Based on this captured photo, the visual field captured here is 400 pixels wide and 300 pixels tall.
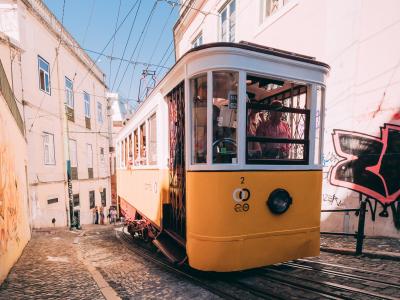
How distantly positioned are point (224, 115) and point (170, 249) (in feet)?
7.81

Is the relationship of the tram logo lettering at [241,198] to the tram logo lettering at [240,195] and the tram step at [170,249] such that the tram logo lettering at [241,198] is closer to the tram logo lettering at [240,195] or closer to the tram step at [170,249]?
the tram logo lettering at [240,195]

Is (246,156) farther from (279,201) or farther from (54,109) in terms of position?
(54,109)

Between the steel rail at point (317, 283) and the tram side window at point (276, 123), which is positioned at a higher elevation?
the tram side window at point (276, 123)

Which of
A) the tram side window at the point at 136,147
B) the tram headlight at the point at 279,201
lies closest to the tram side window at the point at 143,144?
the tram side window at the point at 136,147

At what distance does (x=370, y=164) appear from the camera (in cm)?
559

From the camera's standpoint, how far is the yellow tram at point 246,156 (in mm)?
Answer: 3152

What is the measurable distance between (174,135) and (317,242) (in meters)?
2.72

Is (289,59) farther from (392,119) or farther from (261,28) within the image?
(261,28)

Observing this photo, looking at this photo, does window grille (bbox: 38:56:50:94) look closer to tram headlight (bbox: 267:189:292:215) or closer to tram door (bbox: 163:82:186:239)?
tram door (bbox: 163:82:186:239)

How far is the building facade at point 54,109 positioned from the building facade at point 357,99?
11.1 m

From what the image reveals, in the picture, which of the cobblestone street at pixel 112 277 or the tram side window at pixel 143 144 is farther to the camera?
the tram side window at pixel 143 144

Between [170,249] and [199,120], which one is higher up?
[199,120]

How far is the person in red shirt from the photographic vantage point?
352cm

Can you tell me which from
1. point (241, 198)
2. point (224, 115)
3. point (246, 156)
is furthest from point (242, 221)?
point (224, 115)
